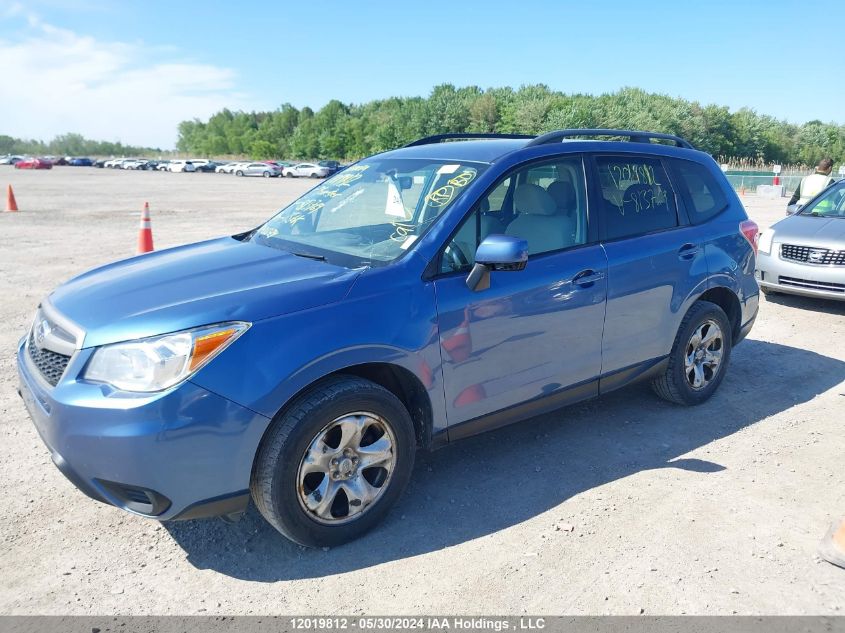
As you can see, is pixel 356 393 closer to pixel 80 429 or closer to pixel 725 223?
pixel 80 429

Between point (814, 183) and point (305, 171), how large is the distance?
5728cm

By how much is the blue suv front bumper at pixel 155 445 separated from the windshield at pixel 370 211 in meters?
1.06

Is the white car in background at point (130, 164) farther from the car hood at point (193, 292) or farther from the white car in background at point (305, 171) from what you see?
the car hood at point (193, 292)

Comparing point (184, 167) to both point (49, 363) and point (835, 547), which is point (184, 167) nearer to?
point (49, 363)

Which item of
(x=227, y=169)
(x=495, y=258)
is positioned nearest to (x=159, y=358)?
(x=495, y=258)

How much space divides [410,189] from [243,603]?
2.35 metres

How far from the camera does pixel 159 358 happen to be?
2.75 m

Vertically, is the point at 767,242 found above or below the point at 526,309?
below

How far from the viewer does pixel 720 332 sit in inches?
198

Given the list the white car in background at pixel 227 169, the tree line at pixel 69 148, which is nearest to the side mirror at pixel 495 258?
the white car in background at pixel 227 169

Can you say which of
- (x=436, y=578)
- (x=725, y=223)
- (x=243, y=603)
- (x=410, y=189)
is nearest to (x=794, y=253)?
(x=725, y=223)

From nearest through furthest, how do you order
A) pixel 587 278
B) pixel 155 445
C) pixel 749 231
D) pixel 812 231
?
pixel 155 445, pixel 587 278, pixel 749 231, pixel 812 231

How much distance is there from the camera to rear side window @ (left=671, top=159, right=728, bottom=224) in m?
4.84

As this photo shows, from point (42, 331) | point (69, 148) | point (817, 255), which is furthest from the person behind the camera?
point (69, 148)
